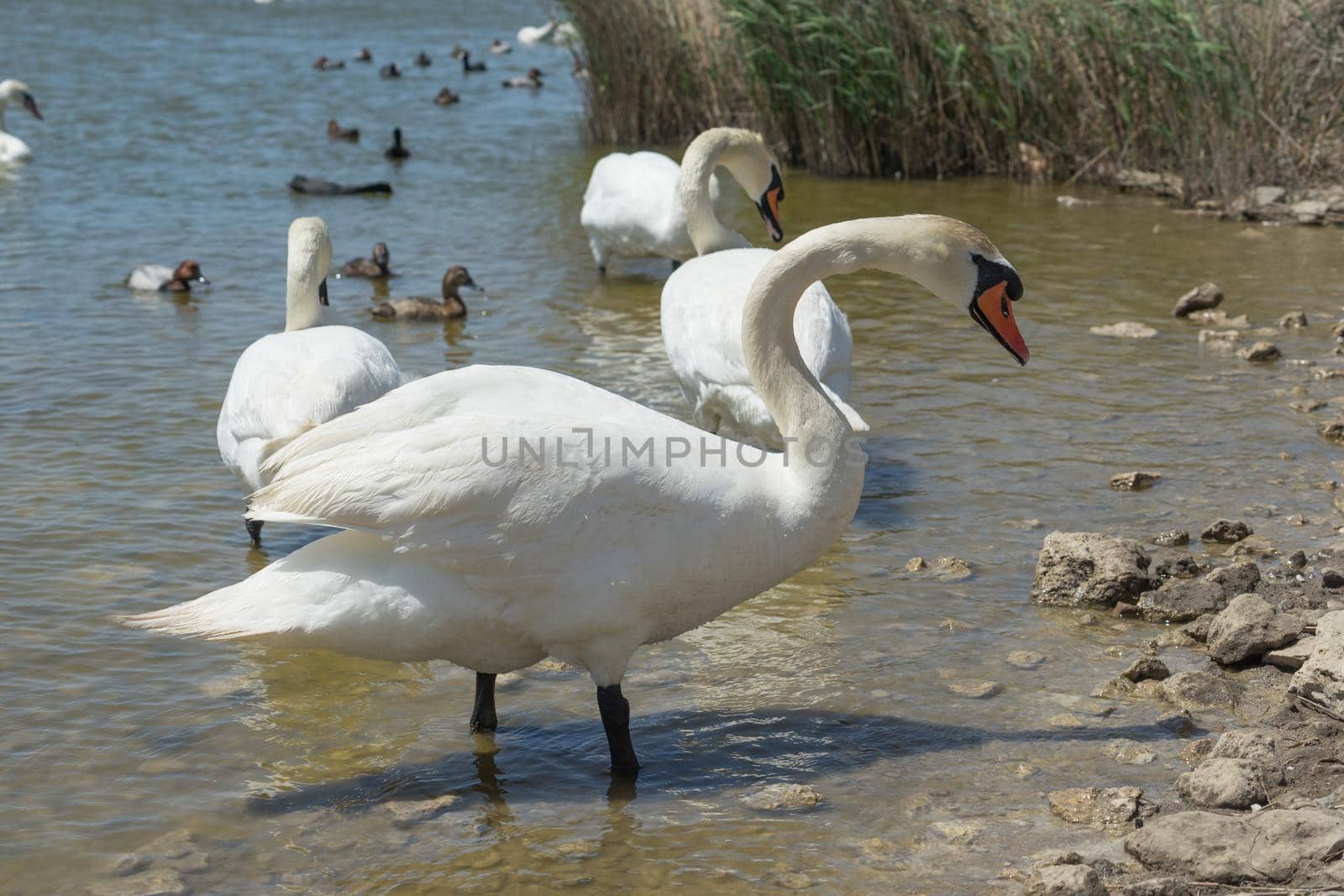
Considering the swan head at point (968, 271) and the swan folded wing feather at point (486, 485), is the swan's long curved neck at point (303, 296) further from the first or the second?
the swan head at point (968, 271)

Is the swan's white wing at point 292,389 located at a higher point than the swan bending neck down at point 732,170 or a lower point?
lower

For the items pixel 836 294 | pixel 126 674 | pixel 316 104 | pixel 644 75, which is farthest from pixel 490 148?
pixel 126 674

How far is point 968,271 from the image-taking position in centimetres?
444

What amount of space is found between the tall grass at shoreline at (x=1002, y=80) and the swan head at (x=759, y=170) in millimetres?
5059

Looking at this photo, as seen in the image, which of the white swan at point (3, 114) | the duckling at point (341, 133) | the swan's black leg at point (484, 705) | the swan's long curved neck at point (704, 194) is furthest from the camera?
the duckling at point (341, 133)

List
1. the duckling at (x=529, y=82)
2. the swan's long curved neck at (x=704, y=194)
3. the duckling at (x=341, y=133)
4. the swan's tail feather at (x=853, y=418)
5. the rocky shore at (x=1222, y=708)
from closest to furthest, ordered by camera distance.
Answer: the rocky shore at (x=1222, y=708)
the swan's tail feather at (x=853, y=418)
the swan's long curved neck at (x=704, y=194)
the duckling at (x=341, y=133)
the duckling at (x=529, y=82)

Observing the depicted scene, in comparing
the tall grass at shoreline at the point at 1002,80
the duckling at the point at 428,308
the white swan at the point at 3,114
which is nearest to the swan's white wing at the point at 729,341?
the duckling at the point at 428,308

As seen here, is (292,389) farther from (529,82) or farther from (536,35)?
(536,35)

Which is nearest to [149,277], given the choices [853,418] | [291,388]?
[291,388]

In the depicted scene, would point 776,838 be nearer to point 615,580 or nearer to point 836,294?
point 615,580

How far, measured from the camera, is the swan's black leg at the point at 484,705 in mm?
4637

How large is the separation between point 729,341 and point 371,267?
5.69m

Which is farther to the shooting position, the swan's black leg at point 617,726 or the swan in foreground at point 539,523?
the swan's black leg at point 617,726

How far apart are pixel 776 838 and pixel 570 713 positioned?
107cm
